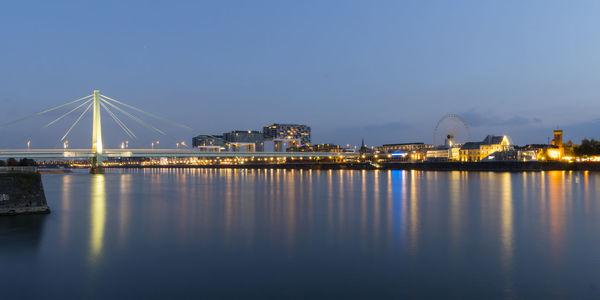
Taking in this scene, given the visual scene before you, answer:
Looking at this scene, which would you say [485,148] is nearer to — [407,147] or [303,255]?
[407,147]

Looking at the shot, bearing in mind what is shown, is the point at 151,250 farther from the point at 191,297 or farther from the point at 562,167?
the point at 562,167

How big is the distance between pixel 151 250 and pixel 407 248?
8.22m

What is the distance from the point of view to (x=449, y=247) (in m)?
13.4

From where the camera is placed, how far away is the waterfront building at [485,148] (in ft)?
361

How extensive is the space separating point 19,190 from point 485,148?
111 meters

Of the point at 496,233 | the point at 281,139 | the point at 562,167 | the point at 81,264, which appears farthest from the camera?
the point at 281,139

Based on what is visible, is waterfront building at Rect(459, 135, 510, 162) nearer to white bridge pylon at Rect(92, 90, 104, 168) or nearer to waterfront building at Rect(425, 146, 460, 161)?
waterfront building at Rect(425, 146, 460, 161)

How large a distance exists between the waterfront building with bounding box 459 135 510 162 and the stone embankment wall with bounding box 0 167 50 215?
357ft

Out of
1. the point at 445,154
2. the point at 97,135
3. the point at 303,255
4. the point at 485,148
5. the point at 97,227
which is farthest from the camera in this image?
the point at 445,154

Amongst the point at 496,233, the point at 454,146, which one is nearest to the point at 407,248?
the point at 496,233

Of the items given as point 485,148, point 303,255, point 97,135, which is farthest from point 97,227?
point 485,148

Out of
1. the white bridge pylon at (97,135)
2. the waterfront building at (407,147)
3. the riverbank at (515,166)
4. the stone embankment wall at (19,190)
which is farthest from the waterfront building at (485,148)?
the stone embankment wall at (19,190)

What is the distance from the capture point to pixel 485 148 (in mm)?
110812

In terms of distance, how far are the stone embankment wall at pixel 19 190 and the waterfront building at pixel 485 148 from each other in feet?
357
